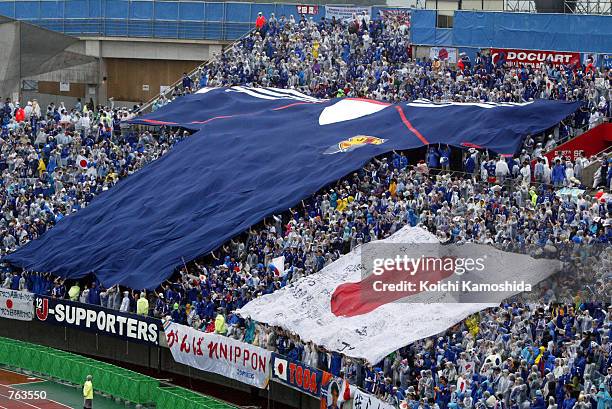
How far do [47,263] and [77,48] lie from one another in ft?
63.4

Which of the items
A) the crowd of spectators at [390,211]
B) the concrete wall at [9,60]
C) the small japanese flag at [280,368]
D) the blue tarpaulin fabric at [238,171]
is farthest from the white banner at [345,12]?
the small japanese flag at [280,368]

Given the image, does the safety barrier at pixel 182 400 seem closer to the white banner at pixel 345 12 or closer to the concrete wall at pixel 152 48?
the white banner at pixel 345 12

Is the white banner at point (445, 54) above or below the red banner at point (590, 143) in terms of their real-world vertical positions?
above

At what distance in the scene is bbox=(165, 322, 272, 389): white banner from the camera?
32.7 m

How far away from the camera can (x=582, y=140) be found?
126ft

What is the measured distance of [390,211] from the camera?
34688mm

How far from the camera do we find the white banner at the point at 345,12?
1967 inches

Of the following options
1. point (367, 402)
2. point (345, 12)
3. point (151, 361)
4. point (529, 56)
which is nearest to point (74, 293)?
point (151, 361)

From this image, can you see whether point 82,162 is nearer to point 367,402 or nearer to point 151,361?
point 151,361

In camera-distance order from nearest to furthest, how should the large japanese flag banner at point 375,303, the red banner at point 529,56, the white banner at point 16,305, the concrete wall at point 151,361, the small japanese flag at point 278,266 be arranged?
the large japanese flag banner at point 375,303 < the concrete wall at point 151,361 < the small japanese flag at point 278,266 < the white banner at point 16,305 < the red banner at point 529,56

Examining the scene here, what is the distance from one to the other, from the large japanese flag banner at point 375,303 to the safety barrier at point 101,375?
2761mm

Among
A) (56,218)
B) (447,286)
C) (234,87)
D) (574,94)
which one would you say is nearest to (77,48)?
(234,87)

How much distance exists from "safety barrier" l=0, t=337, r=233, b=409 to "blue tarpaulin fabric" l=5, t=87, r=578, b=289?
2.68 m

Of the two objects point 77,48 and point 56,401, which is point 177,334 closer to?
point 56,401
